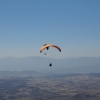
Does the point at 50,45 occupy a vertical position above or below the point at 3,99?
above

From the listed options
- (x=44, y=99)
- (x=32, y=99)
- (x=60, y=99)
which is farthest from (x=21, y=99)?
(x=60, y=99)

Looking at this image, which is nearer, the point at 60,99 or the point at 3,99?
the point at 60,99

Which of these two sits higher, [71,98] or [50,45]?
[50,45]

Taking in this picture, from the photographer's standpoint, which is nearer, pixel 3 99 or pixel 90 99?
pixel 90 99

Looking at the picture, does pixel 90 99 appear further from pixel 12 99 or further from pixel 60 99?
pixel 12 99

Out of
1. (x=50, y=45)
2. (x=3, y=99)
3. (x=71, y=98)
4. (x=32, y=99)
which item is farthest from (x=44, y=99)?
(x=50, y=45)

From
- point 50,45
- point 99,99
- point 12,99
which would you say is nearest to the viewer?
point 50,45

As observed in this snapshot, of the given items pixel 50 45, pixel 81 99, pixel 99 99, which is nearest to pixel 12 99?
pixel 81 99

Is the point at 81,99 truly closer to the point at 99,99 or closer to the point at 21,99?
the point at 99,99

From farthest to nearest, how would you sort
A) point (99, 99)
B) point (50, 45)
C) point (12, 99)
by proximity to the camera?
point (12, 99)
point (99, 99)
point (50, 45)
